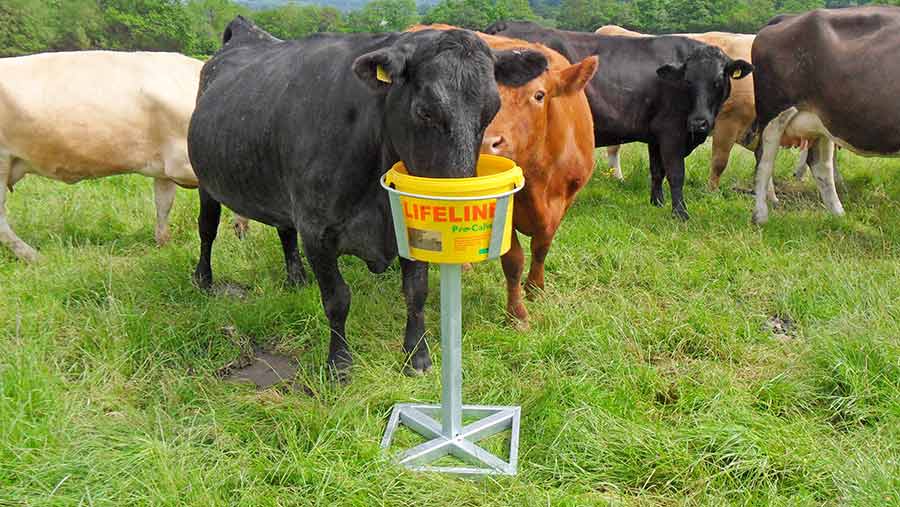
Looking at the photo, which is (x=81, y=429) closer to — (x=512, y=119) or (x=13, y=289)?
(x=13, y=289)

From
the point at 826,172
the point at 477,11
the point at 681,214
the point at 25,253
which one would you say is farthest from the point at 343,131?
the point at 477,11

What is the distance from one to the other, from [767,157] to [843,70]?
968mm

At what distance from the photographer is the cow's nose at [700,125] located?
20.1ft

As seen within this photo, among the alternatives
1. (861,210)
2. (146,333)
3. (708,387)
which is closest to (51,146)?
Answer: (146,333)

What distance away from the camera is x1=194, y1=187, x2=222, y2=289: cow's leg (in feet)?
15.6

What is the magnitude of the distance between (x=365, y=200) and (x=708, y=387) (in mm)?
1819

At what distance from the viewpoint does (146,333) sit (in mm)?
3783

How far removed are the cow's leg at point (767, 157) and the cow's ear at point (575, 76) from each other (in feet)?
10.1

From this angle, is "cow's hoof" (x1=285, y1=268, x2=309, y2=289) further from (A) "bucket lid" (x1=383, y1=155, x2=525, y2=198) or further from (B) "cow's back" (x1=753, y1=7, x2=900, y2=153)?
(B) "cow's back" (x1=753, y1=7, x2=900, y2=153)

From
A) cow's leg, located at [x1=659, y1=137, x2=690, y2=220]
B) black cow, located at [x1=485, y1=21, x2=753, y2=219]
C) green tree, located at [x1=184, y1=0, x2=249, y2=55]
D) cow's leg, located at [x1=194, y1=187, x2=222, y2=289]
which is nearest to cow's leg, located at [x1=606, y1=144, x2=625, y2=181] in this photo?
black cow, located at [x1=485, y1=21, x2=753, y2=219]

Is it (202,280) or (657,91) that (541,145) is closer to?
(202,280)

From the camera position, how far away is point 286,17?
23.8 meters

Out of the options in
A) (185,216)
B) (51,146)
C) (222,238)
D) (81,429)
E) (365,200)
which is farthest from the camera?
(185,216)

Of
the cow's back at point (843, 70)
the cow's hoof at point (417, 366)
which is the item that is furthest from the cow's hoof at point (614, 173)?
the cow's hoof at point (417, 366)
